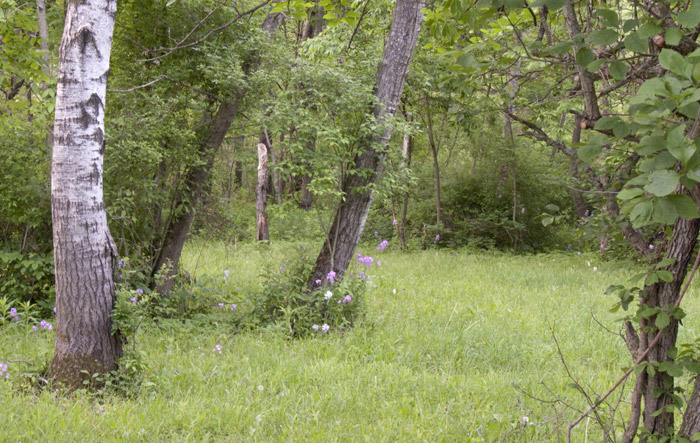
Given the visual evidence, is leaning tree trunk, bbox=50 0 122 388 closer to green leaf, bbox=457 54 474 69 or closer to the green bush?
the green bush

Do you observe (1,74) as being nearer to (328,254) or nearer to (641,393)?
(328,254)

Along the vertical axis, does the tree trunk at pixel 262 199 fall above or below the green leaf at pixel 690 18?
below

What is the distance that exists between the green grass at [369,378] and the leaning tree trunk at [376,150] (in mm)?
872

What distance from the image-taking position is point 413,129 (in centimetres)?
557

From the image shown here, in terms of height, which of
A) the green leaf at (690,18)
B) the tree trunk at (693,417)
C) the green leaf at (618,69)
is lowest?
the tree trunk at (693,417)

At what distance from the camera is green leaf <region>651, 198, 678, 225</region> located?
1.27 meters

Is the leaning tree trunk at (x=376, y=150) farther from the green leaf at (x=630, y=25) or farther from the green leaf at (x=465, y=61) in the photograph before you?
the green leaf at (x=630, y=25)

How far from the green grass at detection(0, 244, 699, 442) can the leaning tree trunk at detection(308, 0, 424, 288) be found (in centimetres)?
87

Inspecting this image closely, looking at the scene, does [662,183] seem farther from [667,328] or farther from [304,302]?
[304,302]

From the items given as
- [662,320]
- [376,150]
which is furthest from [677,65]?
[376,150]

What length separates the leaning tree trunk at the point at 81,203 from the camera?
3.55m

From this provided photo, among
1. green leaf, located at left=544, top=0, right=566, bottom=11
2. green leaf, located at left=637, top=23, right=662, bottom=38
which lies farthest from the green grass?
green leaf, located at left=544, top=0, right=566, bottom=11

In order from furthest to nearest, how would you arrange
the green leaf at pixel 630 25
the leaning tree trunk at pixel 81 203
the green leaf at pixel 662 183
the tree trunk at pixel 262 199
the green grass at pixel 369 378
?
1. the tree trunk at pixel 262 199
2. the leaning tree trunk at pixel 81 203
3. the green grass at pixel 369 378
4. the green leaf at pixel 630 25
5. the green leaf at pixel 662 183

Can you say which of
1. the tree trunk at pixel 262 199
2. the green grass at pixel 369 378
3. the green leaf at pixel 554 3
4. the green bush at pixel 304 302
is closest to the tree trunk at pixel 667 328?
the green grass at pixel 369 378
